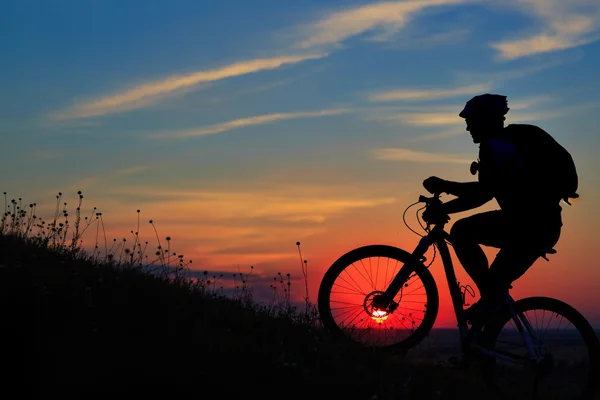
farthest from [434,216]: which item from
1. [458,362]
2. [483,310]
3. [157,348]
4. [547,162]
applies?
[157,348]

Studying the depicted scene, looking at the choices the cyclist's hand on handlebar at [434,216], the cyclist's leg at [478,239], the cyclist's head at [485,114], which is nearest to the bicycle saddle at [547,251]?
the cyclist's leg at [478,239]

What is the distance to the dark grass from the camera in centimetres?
659

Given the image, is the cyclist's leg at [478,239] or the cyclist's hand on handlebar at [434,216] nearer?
the cyclist's leg at [478,239]

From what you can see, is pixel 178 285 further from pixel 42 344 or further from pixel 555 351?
pixel 555 351

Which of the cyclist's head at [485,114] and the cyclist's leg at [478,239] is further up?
the cyclist's head at [485,114]

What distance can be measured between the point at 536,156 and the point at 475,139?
0.81 metres

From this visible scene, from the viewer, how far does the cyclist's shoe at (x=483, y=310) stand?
8180 mm

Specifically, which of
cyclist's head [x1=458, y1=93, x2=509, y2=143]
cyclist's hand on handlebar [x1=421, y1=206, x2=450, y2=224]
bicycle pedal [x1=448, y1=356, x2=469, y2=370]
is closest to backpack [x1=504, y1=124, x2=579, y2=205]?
cyclist's head [x1=458, y1=93, x2=509, y2=143]

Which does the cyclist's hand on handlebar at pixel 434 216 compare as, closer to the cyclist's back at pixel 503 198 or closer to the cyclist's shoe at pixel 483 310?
the cyclist's back at pixel 503 198

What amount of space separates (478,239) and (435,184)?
0.76 m

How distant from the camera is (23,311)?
728cm

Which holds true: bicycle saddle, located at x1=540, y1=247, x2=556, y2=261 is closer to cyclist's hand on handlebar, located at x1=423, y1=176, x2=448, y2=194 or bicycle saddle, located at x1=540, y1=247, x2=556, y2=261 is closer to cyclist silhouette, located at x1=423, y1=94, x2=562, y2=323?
cyclist silhouette, located at x1=423, y1=94, x2=562, y2=323

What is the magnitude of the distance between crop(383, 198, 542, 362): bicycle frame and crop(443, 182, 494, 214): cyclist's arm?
296mm

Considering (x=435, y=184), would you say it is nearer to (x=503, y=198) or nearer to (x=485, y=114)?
(x=503, y=198)
